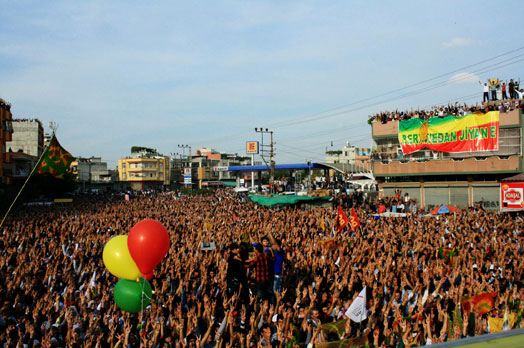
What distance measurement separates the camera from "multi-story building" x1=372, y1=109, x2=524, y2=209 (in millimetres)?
26812

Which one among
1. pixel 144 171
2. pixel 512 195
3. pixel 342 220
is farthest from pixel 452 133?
pixel 144 171

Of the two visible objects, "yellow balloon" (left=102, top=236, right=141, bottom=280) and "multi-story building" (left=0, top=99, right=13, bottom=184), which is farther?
"multi-story building" (left=0, top=99, right=13, bottom=184)

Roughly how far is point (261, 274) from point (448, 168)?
24.2m

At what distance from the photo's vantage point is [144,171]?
7619cm

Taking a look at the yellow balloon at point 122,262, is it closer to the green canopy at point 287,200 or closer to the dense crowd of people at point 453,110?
the green canopy at point 287,200

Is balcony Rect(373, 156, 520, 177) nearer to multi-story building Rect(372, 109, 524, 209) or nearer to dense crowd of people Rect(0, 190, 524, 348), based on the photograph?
multi-story building Rect(372, 109, 524, 209)

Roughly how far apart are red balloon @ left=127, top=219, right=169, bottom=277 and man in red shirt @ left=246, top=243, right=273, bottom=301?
1484 millimetres

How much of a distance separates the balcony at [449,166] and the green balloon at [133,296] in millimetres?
25322

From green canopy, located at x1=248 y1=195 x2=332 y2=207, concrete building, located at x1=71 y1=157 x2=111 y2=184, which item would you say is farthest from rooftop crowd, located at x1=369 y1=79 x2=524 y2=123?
concrete building, located at x1=71 y1=157 x2=111 y2=184

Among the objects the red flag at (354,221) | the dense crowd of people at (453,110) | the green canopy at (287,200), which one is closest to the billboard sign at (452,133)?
the dense crowd of people at (453,110)

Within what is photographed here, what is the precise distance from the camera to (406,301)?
21.9 feet

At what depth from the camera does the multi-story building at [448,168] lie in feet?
88.0

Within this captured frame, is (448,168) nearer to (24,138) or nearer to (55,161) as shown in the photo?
(55,161)

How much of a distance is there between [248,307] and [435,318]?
2.83 metres
